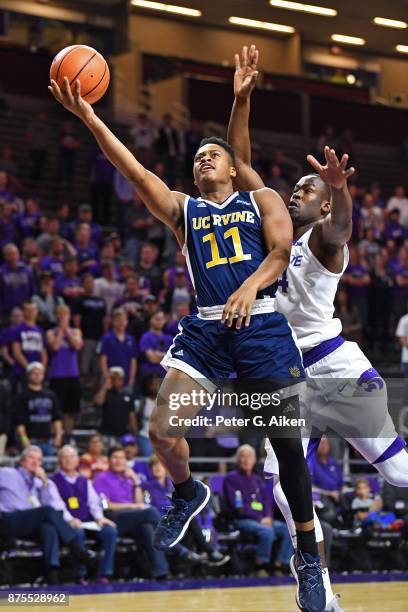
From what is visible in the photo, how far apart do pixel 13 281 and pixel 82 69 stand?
8.84 meters

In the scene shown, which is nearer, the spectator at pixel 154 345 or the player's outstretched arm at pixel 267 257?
the player's outstretched arm at pixel 267 257

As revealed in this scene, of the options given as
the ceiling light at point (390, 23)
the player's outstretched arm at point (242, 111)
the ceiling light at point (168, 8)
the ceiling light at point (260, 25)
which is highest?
the ceiling light at point (168, 8)

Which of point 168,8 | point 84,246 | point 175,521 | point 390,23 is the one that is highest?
point 168,8

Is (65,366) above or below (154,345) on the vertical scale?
below

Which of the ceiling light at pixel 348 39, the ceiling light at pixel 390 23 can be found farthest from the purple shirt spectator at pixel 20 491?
the ceiling light at pixel 348 39

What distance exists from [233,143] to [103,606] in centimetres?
421

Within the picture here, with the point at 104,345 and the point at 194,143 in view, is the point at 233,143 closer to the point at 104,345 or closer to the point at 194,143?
the point at 104,345

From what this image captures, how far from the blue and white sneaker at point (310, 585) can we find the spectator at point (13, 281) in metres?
9.41

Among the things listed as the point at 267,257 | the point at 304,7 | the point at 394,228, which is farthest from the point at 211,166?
the point at 304,7

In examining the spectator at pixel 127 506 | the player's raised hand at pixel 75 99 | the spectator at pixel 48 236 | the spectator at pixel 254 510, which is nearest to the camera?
the player's raised hand at pixel 75 99

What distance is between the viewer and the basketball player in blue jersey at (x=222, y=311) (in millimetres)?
6512

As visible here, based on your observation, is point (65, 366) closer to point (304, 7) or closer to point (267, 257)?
point (267, 257)

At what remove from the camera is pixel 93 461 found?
1275cm

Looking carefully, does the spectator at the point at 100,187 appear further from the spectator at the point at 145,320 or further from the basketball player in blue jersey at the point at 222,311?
the basketball player in blue jersey at the point at 222,311
